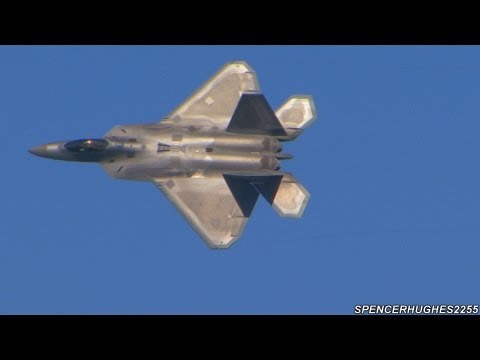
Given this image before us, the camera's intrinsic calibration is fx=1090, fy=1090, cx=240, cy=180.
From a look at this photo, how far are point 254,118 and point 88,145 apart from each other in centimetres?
419

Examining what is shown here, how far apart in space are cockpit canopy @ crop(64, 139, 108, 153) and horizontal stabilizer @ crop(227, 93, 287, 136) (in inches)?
124

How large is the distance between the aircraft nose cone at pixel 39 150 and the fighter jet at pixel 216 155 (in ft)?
0.07

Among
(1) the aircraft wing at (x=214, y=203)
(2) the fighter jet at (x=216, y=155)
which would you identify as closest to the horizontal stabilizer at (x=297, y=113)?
(2) the fighter jet at (x=216, y=155)

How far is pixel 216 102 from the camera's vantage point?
27.8 m

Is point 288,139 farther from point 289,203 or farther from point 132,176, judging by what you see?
point 132,176

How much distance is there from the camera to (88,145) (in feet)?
88.5

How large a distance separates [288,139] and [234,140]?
133 centimetres

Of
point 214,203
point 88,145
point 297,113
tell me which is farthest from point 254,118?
point 88,145

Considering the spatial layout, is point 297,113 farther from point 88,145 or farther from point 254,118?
point 88,145

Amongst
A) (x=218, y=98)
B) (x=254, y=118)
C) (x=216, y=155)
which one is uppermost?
(x=218, y=98)

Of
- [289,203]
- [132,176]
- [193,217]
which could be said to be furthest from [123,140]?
[289,203]

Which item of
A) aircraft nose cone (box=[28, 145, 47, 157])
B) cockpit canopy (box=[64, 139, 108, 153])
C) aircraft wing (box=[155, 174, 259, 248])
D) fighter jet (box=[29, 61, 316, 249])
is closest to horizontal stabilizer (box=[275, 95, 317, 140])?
fighter jet (box=[29, 61, 316, 249])

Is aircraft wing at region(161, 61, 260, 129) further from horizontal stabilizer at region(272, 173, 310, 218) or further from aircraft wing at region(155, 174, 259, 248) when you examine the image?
horizontal stabilizer at region(272, 173, 310, 218)

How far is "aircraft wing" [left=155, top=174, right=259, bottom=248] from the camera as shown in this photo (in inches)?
Answer: 1059
